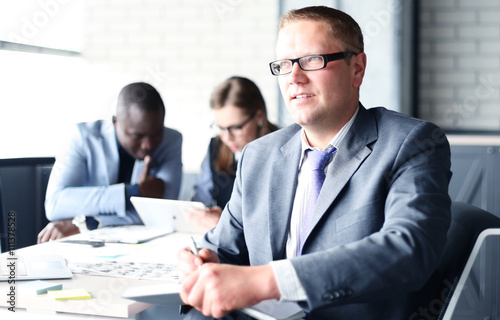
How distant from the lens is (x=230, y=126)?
3297mm

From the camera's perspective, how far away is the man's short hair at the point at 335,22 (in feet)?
5.52

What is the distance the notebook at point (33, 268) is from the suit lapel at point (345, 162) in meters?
0.81

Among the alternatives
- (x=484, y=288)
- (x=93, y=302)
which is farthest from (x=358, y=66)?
(x=484, y=288)

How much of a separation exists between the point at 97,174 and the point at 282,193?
1.81 metres

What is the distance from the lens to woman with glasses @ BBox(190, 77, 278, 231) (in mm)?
3302

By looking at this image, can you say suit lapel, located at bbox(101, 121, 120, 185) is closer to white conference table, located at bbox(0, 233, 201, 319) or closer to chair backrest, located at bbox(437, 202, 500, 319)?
white conference table, located at bbox(0, 233, 201, 319)

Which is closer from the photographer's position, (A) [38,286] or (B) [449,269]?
(B) [449,269]

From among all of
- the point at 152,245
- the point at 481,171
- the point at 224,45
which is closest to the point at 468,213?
the point at 152,245

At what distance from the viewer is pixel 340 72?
1691mm

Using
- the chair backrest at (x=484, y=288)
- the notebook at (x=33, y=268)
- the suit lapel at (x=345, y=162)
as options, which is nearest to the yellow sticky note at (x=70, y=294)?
the notebook at (x=33, y=268)

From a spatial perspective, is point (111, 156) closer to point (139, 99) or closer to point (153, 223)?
point (139, 99)

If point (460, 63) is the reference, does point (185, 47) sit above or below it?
above

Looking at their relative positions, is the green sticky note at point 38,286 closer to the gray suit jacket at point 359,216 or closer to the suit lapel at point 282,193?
the gray suit jacket at point 359,216

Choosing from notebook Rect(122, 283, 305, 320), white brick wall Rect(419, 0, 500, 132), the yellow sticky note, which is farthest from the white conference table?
white brick wall Rect(419, 0, 500, 132)
